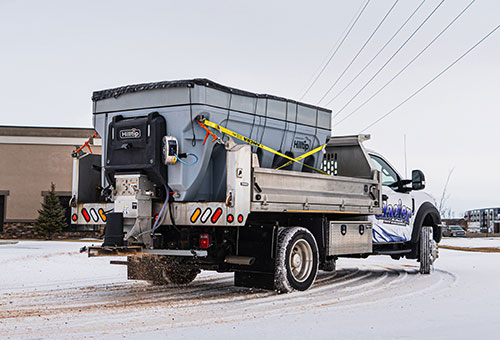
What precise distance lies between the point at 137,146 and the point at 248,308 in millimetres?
2741

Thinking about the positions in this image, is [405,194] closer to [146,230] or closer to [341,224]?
[341,224]

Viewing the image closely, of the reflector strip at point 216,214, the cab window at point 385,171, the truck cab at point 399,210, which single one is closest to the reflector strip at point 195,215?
the reflector strip at point 216,214

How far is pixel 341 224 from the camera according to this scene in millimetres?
9844

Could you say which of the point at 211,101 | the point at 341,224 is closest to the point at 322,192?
the point at 341,224

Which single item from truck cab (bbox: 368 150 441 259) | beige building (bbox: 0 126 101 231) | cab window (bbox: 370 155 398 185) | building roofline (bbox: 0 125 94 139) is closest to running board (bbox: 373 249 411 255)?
truck cab (bbox: 368 150 441 259)

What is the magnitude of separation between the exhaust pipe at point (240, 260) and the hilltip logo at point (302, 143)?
2.28 meters

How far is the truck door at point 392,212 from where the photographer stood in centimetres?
1115

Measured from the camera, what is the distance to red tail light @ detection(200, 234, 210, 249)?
833cm

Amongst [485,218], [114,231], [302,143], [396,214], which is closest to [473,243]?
[396,214]

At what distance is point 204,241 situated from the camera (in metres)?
8.35

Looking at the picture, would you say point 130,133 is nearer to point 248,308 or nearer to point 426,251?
point 248,308

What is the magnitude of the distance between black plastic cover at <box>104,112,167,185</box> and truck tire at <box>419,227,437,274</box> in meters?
6.00

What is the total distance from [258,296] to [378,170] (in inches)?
143

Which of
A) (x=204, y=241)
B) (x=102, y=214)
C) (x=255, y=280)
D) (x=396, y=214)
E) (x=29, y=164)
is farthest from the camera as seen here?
(x=29, y=164)
